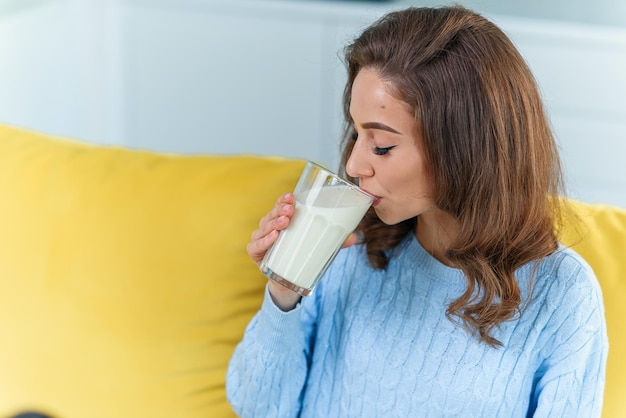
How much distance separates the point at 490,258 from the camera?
1.17m

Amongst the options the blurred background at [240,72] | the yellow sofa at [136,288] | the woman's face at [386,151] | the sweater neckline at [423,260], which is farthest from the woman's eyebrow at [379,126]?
the blurred background at [240,72]

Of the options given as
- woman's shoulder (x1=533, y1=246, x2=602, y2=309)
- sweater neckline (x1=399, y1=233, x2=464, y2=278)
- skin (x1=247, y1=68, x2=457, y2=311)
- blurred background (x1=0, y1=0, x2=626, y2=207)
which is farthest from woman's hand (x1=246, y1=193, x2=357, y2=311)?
blurred background (x1=0, y1=0, x2=626, y2=207)

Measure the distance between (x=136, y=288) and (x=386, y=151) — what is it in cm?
52

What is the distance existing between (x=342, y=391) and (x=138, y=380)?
33 centimetres

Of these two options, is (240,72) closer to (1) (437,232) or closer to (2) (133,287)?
(2) (133,287)

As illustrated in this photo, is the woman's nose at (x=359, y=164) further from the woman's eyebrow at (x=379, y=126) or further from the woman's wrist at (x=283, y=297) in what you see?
the woman's wrist at (x=283, y=297)

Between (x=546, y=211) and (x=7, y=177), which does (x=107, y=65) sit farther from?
(x=546, y=211)

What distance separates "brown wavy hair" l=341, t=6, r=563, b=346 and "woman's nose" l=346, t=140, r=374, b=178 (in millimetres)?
74

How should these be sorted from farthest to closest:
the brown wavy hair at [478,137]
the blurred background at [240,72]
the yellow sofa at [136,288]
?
the blurred background at [240,72] < the yellow sofa at [136,288] < the brown wavy hair at [478,137]

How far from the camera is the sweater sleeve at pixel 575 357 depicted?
114cm

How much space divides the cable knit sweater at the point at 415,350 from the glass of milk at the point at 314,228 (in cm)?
10

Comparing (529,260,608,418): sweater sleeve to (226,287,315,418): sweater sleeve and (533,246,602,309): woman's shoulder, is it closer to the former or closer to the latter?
(533,246,602,309): woman's shoulder

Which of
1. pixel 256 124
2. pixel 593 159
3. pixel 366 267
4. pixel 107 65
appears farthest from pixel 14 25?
pixel 593 159

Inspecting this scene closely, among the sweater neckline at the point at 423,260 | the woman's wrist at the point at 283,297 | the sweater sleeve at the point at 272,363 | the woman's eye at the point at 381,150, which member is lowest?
the sweater sleeve at the point at 272,363
